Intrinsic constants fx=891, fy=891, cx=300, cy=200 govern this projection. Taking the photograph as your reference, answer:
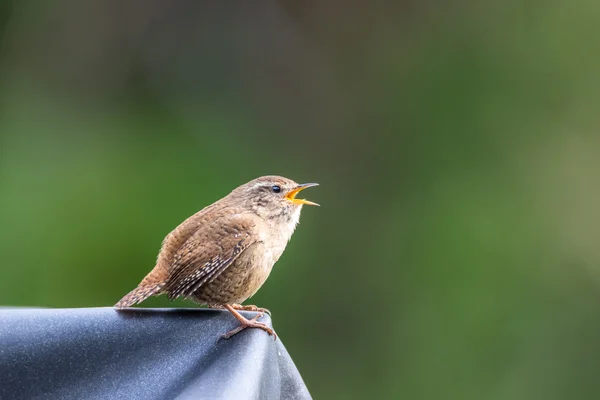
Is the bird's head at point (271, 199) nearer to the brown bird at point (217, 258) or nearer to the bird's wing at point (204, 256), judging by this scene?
the brown bird at point (217, 258)

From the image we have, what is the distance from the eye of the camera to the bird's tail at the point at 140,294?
2.45 meters

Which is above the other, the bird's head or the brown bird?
the bird's head

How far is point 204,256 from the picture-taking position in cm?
277

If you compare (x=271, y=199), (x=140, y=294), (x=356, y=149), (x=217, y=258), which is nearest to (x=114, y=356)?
(x=140, y=294)

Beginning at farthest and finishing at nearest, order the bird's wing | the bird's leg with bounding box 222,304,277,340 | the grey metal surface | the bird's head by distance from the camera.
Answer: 1. the bird's head
2. the bird's wing
3. the bird's leg with bounding box 222,304,277,340
4. the grey metal surface

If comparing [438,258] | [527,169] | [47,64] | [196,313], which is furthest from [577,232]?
[196,313]

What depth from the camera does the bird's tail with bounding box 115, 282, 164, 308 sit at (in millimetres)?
2451

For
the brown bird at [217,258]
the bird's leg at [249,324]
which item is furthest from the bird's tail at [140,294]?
the bird's leg at [249,324]

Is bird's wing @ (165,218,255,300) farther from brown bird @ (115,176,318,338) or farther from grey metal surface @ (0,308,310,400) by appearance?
grey metal surface @ (0,308,310,400)

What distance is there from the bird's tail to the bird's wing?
4cm

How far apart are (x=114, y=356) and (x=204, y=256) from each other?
85 centimetres

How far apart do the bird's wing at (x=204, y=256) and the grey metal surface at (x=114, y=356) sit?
69cm

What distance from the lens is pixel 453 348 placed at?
572 cm

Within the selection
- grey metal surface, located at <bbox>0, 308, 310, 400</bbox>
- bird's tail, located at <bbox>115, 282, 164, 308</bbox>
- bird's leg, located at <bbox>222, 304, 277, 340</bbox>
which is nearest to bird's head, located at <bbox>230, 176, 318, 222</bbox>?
bird's tail, located at <bbox>115, 282, 164, 308</bbox>
